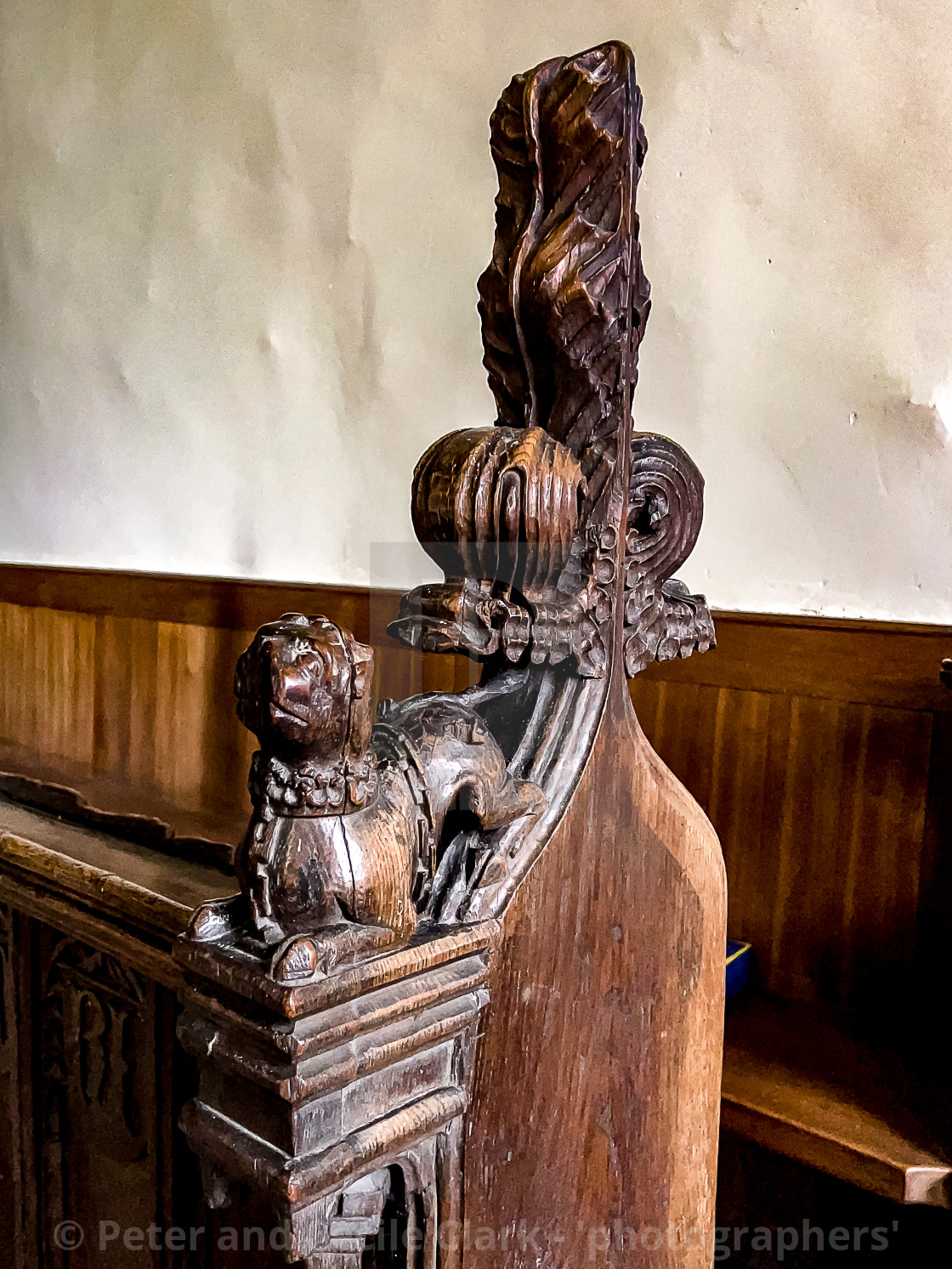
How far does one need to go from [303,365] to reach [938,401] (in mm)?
1376

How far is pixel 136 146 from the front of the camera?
2471 millimetres

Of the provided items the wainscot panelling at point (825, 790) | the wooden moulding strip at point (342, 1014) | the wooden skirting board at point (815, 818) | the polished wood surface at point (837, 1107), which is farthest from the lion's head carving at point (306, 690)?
the wainscot panelling at point (825, 790)

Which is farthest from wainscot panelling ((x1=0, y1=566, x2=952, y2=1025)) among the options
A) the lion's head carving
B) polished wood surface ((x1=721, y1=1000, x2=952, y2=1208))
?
the lion's head carving

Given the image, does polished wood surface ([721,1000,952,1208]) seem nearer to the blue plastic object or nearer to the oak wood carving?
the blue plastic object

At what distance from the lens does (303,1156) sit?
1.29 ft

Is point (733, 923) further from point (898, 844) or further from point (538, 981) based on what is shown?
point (538, 981)

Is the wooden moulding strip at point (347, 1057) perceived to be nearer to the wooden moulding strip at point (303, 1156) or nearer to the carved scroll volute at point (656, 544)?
the wooden moulding strip at point (303, 1156)

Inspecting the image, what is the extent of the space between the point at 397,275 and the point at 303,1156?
1.89 m

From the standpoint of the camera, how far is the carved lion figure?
39 centimetres

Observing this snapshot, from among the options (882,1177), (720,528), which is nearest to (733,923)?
(882,1177)

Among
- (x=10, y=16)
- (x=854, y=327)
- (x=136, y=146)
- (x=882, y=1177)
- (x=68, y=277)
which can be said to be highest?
(x=10, y=16)

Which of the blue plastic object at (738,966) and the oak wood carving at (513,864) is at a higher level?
the oak wood carving at (513,864)

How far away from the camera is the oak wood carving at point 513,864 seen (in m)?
0.40

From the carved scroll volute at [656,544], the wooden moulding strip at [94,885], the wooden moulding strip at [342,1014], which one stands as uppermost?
the carved scroll volute at [656,544]
